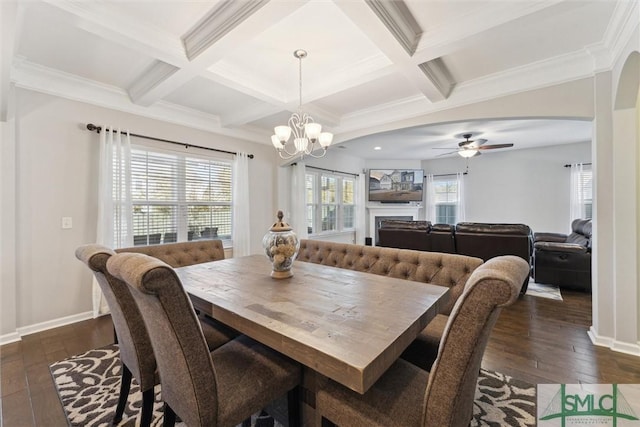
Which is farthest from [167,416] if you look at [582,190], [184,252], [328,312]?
[582,190]

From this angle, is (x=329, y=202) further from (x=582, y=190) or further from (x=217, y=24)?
(x=582, y=190)

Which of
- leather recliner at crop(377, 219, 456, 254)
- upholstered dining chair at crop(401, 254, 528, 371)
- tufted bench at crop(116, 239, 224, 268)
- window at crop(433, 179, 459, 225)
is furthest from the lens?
window at crop(433, 179, 459, 225)

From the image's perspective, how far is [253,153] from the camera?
4617mm

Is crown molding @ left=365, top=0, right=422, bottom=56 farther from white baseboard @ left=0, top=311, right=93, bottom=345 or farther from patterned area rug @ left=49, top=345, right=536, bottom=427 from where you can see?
white baseboard @ left=0, top=311, right=93, bottom=345

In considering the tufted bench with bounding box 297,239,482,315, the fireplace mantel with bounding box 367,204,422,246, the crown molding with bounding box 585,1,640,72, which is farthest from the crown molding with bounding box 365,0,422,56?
the fireplace mantel with bounding box 367,204,422,246

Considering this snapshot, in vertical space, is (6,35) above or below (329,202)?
above

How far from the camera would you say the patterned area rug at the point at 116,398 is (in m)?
1.58

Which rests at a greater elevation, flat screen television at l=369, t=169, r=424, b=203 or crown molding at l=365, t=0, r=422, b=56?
crown molding at l=365, t=0, r=422, b=56

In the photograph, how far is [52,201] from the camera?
2.78 m

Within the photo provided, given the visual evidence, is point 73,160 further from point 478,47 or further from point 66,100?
point 478,47

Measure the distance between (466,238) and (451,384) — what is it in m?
3.53

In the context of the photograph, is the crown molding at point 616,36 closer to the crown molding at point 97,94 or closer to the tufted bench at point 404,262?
the tufted bench at point 404,262

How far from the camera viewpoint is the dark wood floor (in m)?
1.73

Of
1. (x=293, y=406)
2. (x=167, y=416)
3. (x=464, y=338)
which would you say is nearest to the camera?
(x=464, y=338)
